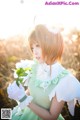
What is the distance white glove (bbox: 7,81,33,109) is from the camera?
25.3ft

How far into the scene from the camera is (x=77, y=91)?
7.77 m

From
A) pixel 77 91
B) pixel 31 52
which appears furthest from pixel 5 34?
pixel 77 91

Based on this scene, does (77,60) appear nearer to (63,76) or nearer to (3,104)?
(63,76)

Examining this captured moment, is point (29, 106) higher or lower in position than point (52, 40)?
lower

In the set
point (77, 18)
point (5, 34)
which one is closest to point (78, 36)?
point (77, 18)

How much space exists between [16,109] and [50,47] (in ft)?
2.09

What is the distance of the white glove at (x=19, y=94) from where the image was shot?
7727 millimetres

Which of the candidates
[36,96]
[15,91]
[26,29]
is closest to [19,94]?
[15,91]

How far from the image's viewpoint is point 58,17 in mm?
7820

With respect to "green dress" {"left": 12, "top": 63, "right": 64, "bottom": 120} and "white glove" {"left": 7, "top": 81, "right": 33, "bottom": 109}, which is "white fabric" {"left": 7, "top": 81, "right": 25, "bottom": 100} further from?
"green dress" {"left": 12, "top": 63, "right": 64, "bottom": 120}

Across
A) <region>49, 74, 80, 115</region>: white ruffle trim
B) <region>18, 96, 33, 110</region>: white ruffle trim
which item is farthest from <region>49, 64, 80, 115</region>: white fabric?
<region>18, 96, 33, 110</region>: white ruffle trim

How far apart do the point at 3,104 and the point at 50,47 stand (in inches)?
26.2

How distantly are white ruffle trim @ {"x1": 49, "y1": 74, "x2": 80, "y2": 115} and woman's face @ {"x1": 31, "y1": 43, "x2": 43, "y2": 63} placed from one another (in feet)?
0.93

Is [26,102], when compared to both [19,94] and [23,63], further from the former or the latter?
[23,63]
